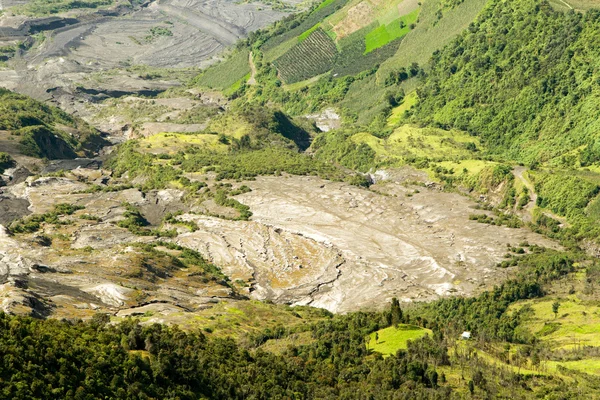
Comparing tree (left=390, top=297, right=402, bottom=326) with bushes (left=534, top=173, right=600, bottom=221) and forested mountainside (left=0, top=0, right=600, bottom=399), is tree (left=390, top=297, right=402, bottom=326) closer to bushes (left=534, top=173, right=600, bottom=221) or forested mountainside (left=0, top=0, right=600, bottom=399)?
forested mountainside (left=0, top=0, right=600, bottom=399)

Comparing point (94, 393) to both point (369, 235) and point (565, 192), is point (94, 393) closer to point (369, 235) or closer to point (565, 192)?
point (369, 235)

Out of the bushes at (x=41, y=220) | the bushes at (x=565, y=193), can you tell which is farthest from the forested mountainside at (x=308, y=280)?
the bushes at (x=41, y=220)

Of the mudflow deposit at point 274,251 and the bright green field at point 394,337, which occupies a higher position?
the bright green field at point 394,337

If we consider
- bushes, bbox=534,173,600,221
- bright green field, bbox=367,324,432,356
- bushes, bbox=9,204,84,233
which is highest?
bushes, bbox=534,173,600,221

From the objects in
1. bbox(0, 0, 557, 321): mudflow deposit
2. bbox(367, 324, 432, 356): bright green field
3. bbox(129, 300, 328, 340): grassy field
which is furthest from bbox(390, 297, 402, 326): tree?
bbox(0, 0, 557, 321): mudflow deposit

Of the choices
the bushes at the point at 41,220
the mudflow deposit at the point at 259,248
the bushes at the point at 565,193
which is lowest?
the bushes at the point at 41,220

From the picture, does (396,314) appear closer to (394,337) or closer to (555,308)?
(394,337)

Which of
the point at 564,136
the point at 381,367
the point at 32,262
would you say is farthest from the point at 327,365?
the point at 564,136

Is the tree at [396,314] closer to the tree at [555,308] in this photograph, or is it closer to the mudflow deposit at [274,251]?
the mudflow deposit at [274,251]
